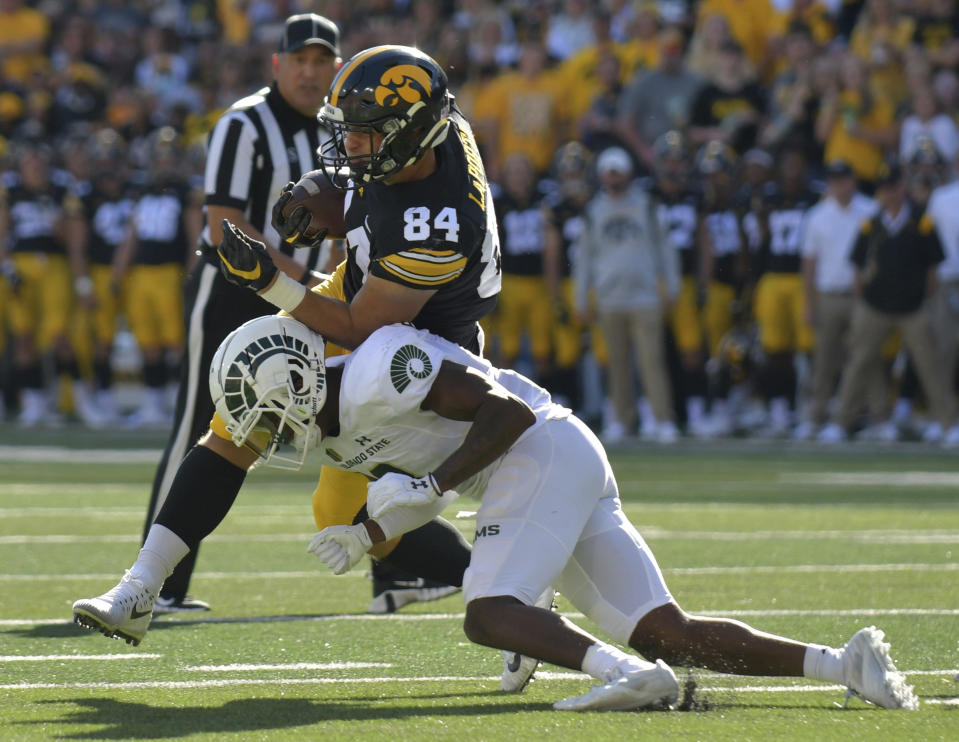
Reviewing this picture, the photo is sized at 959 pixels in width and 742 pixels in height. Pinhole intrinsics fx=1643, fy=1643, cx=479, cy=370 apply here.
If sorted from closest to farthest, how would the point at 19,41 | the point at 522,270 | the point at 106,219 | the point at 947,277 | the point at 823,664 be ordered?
the point at 823,664
the point at 947,277
the point at 522,270
the point at 106,219
the point at 19,41

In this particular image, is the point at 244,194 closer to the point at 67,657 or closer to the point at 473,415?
the point at 67,657

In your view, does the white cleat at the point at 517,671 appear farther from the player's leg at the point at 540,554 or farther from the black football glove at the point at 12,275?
the black football glove at the point at 12,275

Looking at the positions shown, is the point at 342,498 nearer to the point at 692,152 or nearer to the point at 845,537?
the point at 845,537

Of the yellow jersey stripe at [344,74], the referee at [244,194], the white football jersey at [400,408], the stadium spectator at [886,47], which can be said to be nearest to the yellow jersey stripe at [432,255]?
the white football jersey at [400,408]

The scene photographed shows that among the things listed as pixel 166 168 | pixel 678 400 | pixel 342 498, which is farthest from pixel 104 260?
pixel 342 498

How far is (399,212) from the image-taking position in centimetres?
389

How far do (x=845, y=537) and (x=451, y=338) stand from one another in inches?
119

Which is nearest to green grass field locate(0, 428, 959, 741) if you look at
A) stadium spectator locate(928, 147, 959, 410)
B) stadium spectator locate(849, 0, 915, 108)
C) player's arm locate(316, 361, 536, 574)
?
player's arm locate(316, 361, 536, 574)

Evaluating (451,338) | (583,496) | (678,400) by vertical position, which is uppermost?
(451,338)

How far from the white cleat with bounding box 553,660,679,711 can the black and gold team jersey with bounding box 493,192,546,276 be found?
8898 mm

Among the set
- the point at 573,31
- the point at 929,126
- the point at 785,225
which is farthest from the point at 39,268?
the point at 929,126

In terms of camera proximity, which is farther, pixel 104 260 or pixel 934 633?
pixel 104 260

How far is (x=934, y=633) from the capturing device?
4.46m

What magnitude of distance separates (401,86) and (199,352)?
1.55 m
